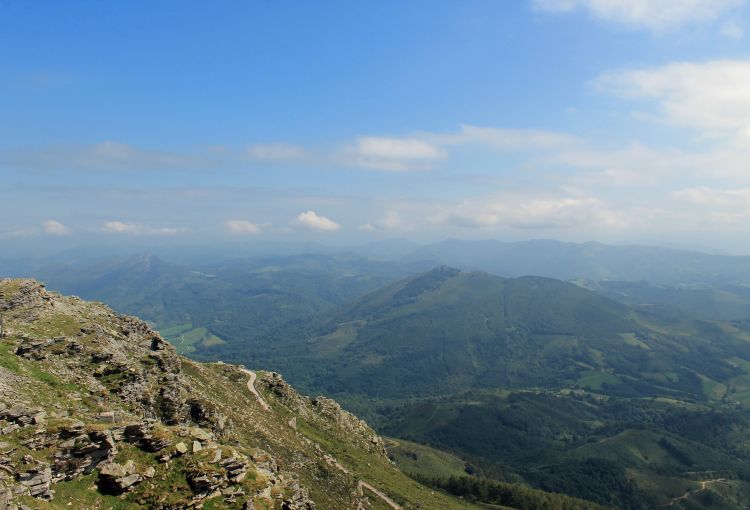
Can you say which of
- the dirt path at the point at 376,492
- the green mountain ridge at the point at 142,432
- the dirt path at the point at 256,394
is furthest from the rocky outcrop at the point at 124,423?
the dirt path at the point at 376,492

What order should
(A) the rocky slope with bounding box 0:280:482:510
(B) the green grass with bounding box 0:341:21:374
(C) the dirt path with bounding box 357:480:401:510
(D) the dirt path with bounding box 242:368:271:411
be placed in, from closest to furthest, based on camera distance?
(A) the rocky slope with bounding box 0:280:482:510, (B) the green grass with bounding box 0:341:21:374, (C) the dirt path with bounding box 357:480:401:510, (D) the dirt path with bounding box 242:368:271:411

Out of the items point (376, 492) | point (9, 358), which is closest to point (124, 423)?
point (9, 358)

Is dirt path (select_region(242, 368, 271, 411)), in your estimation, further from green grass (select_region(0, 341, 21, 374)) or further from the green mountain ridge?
green grass (select_region(0, 341, 21, 374))

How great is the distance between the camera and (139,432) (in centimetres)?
4991

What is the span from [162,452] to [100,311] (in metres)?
63.2

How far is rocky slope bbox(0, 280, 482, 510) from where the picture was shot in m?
44.4

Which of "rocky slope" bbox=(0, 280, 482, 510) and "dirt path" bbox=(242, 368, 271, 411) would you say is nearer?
"rocky slope" bbox=(0, 280, 482, 510)

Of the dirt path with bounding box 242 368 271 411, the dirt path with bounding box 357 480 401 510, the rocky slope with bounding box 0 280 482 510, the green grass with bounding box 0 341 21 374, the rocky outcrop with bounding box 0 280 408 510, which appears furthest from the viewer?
the dirt path with bounding box 242 368 271 411

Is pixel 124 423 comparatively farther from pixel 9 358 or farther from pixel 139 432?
pixel 9 358

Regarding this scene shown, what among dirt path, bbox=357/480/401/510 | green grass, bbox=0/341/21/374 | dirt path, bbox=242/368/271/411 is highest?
green grass, bbox=0/341/21/374

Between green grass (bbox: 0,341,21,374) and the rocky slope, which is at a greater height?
green grass (bbox: 0,341,21,374)

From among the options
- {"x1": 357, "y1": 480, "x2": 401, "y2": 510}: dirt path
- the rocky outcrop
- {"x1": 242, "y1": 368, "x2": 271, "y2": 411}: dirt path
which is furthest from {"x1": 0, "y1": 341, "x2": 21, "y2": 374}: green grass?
{"x1": 357, "y1": 480, "x2": 401, "y2": 510}: dirt path

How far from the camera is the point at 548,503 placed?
557 feet

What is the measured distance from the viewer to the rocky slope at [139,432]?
4444 centimetres
